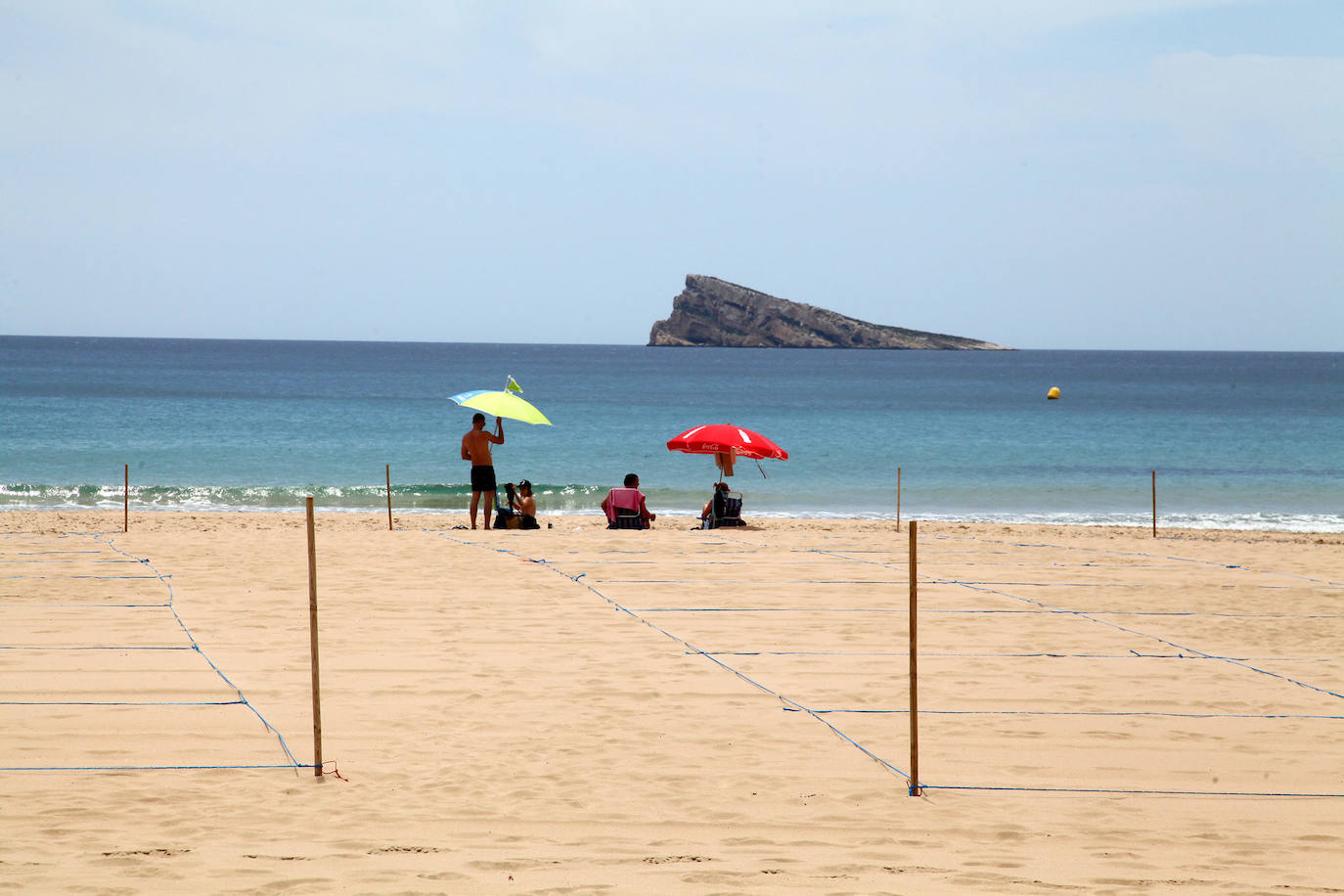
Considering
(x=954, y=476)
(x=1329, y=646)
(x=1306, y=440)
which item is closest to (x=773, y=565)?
(x=1329, y=646)

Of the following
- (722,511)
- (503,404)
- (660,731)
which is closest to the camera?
(660,731)

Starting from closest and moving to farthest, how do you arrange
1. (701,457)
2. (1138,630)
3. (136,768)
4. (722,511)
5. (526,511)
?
(136,768), (1138,630), (526,511), (722,511), (701,457)

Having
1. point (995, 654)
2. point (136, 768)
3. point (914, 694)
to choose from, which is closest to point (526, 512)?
point (995, 654)

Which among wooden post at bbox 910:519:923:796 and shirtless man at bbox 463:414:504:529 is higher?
shirtless man at bbox 463:414:504:529

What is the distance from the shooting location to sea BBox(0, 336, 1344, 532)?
2269 cm

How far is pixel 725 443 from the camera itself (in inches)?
601

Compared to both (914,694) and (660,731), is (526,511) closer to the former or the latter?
(660,731)

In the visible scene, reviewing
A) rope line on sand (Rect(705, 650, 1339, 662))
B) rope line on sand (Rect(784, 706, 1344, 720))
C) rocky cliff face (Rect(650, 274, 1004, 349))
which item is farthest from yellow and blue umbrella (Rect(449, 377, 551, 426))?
rocky cliff face (Rect(650, 274, 1004, 349))

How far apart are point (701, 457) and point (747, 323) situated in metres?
139

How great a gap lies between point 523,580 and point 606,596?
3.36 feet

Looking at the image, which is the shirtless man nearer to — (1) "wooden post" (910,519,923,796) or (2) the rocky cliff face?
(1) "wooden post" (910,519,923,796)

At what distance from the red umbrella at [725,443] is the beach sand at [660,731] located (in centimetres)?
427

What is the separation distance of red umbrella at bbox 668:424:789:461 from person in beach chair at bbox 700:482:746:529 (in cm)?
53

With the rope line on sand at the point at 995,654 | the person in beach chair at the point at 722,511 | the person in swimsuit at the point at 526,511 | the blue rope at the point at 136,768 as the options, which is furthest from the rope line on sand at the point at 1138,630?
the blue rope at the point at 136,768
